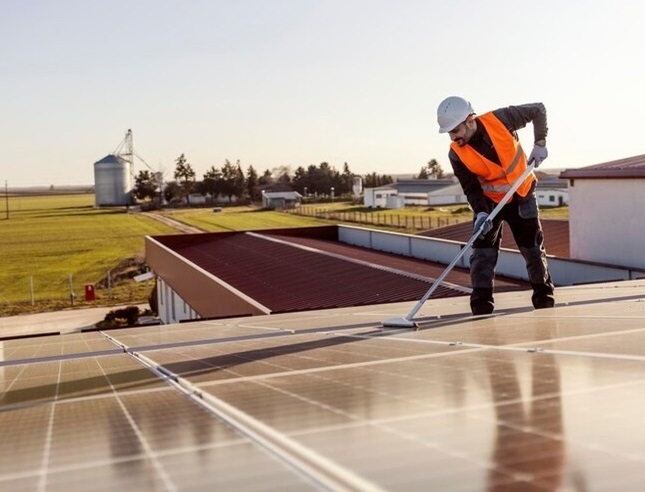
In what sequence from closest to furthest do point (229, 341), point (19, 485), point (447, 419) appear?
point (19, 485), point (447, 419), point (229, 341)

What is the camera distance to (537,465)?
2.46m

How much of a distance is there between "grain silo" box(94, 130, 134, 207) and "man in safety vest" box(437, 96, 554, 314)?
15193 centimetres

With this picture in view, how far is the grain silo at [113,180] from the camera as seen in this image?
155m

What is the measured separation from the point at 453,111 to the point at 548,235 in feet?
65.7

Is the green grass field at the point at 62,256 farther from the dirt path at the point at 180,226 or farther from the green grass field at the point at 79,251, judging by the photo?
the dirt path at the point at 180,226

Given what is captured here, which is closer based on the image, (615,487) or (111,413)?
(615,487)

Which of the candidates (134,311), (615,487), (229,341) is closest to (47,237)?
(134,311)

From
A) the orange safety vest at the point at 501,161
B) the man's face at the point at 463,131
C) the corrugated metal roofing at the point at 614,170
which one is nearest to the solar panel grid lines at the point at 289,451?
the man's face at the point at 463,131

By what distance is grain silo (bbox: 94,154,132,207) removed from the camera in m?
155

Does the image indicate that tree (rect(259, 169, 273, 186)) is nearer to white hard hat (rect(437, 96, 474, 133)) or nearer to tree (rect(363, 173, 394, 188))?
tree (rect(363, 173, 394, 188))

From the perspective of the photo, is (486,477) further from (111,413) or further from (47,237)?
(47,237)

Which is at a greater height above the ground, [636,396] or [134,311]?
[636,396]

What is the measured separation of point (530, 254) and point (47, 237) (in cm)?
9008

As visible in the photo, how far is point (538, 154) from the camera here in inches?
318
